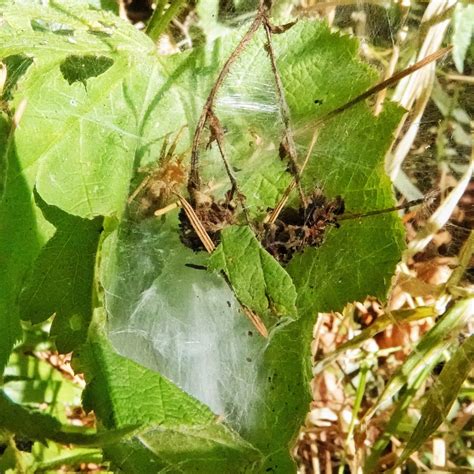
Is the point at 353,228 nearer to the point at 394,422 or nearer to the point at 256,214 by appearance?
the point at 256,214

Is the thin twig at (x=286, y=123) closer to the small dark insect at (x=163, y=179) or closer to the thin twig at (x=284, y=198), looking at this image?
the thin twig at (x=284, y=198)

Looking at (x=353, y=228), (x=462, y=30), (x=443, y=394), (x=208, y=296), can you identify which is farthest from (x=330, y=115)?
(x=443, y=394)

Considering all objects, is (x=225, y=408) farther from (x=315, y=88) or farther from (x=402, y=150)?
(x=402, y=150)

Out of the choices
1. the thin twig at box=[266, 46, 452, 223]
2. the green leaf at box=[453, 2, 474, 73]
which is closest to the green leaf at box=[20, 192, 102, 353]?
the thin twig at box=[266, 46, 452, 223]

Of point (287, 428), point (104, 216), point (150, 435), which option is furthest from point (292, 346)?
point (104, 216)

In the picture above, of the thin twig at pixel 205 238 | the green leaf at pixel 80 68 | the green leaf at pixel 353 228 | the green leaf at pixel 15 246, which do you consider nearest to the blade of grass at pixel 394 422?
the green leaf at pixel 353 228

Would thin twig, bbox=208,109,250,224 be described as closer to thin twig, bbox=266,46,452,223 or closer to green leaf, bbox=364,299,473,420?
thin twig, bbox=266,46,452,223
